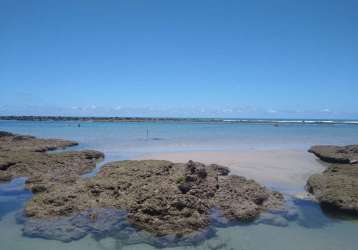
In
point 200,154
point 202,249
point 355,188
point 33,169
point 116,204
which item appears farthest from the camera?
point 200,154

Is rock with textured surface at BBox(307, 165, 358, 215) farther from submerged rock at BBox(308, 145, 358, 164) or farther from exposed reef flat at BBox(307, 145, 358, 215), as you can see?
submerged rock at BBox(308, 145, 358, 164)

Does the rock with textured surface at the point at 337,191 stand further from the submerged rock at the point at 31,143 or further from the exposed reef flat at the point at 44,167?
Result: the submerged rock at the point at 31,143

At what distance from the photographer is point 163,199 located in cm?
890

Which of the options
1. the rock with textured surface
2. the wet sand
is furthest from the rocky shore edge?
the wet sand

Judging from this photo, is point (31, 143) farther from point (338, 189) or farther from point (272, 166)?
point (338, 189)

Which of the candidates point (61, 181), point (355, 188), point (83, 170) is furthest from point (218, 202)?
point (83, 170)

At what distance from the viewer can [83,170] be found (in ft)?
50.9

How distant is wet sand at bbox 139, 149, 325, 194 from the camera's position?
46.0ft

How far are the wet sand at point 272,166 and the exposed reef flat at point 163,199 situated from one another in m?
2.69

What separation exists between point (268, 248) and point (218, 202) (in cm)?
268

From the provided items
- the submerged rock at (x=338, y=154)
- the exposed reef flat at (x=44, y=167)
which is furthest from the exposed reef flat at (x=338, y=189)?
the exposed reef flat at (x=44, y=167)

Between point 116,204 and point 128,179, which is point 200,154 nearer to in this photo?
point 128,179

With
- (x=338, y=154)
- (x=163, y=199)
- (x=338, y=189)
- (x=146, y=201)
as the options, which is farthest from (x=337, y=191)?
(x=338, y=154)

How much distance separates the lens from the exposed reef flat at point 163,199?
827 cm
